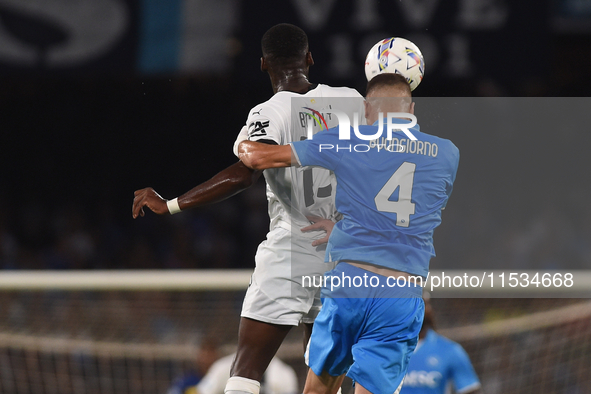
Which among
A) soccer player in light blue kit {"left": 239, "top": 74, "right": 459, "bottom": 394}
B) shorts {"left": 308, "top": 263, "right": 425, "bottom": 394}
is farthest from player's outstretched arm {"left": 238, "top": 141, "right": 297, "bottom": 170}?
shorts {"left": 308, "top": 263, "right": 425, "bottom": 394}

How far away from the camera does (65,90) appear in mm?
11672

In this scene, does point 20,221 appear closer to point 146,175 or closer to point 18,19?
point 146,175

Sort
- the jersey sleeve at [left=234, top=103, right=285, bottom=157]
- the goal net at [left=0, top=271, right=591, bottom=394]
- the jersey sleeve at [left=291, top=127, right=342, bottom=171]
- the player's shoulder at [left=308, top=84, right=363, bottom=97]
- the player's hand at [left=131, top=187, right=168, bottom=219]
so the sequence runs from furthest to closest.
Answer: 1. the goal net at [left=0, top=271, right=591, bottom=394]
2. the player's shoulder at [left=308, top=84, right=363, bottom=97]
3. the player's hand at [left=131, top=187, right=168, bottom=219]
4. the jersey sleeve at [left=234, top=103, right=285, bottom=157]
5. the jersey sleeve at [left=291, top=127, right=342, bottom=171]

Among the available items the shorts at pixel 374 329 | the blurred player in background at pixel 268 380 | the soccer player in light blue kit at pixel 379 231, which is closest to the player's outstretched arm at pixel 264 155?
the soccer player in light blue kit at pixel 379 231

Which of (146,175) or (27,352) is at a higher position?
(146,175)

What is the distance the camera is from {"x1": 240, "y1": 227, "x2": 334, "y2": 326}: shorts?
3508mm

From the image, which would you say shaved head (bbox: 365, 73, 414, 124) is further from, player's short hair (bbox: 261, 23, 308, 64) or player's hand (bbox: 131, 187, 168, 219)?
player's hand (bbox: 131, 187, 168, 219)

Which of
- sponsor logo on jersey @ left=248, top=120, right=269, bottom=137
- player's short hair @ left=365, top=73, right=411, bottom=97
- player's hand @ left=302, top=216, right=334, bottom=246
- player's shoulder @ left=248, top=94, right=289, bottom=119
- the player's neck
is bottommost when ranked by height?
player's hand @ left=302, top=216, right=334, bottom=246

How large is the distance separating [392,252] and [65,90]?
963cm

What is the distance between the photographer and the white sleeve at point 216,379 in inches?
274

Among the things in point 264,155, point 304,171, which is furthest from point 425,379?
point 264,155

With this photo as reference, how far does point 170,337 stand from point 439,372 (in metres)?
4.37

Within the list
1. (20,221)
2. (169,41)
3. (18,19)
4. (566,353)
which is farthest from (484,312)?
(20,221)

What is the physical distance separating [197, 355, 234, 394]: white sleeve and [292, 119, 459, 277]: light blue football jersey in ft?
13.6
